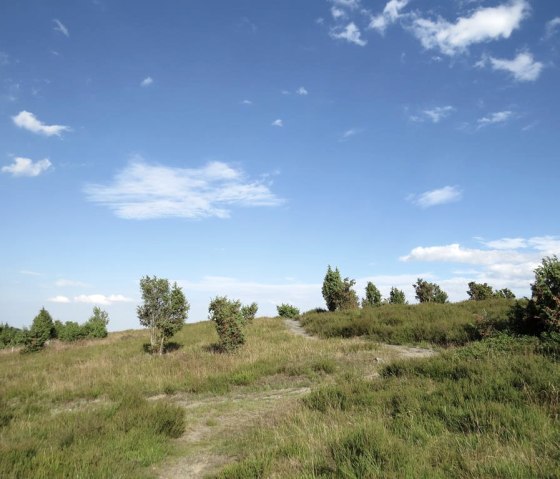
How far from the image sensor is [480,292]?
1332 inches

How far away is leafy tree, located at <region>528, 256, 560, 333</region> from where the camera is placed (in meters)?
11.4

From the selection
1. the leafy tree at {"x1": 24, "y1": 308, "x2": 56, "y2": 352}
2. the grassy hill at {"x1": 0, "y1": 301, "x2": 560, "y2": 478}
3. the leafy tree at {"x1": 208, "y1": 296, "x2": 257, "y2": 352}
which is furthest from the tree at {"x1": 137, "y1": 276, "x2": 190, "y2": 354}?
the leafy tree at {"x1": 24, "y1": 308, "x2": 56, "y2": 352}

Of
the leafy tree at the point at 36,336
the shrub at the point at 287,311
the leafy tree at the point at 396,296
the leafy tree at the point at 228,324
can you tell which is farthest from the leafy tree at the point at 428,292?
the leafy tree at the point at 36,336

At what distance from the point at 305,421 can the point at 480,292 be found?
107ft

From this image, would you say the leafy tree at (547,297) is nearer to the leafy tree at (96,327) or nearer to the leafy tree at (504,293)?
the leafy tree at (504,293)

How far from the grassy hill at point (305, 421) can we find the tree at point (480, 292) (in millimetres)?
24646

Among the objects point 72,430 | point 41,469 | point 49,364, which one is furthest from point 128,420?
point 49,364

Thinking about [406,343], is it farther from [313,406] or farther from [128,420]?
[128,420]

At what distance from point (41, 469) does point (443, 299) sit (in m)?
36.9

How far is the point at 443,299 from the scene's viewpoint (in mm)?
36281

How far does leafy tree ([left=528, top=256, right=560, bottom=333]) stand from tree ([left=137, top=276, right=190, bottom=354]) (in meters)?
16.2

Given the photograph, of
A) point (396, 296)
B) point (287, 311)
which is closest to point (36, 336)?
point (287, 311)

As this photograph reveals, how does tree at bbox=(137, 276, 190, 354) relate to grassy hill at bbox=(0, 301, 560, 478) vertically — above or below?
above

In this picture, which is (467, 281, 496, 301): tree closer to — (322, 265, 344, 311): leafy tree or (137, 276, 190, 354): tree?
(322, 265, 344, 311): leafy tree
